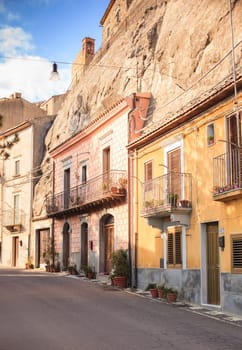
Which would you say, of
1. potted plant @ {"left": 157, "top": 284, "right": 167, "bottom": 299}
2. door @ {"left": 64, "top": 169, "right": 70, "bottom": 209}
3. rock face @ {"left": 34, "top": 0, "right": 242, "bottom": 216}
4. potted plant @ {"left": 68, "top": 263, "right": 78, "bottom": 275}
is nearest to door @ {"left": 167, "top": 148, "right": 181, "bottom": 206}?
potted plant @ {"left": 157, "top": 284, "right": 167, "bottom": 299}

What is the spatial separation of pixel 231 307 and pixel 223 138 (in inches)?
173

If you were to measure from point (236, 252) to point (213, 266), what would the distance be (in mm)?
1523

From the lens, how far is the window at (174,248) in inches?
643

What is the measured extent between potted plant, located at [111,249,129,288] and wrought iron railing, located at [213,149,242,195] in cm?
701

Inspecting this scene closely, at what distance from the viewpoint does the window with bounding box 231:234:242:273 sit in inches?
513

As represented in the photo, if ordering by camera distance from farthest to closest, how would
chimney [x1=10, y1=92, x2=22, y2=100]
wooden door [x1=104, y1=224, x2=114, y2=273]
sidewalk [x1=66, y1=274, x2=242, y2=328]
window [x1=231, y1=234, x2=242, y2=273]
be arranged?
chimney [x1=10, y1=92, x2=22, y2=100]
wooden door [x1=104, y1=224, x2=114, y2=273]
window [x1=231, y1=234, x2=242, y2=273]
sidewalk [x1=66, y1=274, x2=242, y2=328]

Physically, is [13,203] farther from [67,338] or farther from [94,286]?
[67,338]

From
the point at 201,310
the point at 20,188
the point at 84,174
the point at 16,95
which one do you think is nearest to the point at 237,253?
the point at 201,310

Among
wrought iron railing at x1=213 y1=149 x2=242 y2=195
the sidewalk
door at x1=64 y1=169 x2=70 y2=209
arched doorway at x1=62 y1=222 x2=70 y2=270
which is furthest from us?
arched doorway at x1=62 y1=222 x2=70 y2=270

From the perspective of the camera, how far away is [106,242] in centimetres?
2367

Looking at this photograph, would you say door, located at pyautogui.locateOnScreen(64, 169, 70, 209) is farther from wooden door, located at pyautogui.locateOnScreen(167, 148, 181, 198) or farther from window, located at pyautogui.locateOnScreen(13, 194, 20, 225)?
wooden door, located at pyautogui.locateOnScreen(167, 148, 181, 198)

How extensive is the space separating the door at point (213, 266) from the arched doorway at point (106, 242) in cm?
859

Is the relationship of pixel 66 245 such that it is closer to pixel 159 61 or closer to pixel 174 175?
pixel 159 61

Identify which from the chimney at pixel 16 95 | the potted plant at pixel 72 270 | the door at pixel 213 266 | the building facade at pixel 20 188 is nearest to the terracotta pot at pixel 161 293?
the door at pixel 213 266
